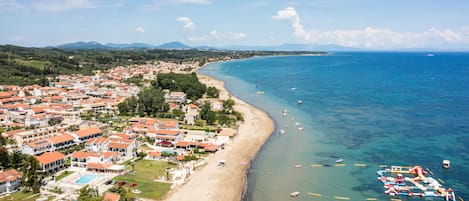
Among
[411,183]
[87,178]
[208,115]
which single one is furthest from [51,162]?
[411,183]

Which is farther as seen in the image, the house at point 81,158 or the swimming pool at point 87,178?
the house at point 81,158

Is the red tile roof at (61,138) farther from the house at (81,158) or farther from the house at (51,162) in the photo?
the house at (51,162)

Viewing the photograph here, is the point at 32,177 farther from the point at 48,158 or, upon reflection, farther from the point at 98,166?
the point at 98,166

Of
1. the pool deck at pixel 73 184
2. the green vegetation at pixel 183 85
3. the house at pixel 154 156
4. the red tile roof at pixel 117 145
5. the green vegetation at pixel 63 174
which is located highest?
the green vegetation at pixel 183 85

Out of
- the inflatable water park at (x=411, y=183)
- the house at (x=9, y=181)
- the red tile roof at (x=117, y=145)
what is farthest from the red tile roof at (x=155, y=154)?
the inflatable water park at (x=411, y=183)

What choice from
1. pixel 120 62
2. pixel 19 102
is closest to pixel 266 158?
pixel 19 102

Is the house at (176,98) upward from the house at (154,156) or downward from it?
upward

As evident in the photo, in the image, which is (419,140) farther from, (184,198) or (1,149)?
(1,149)
